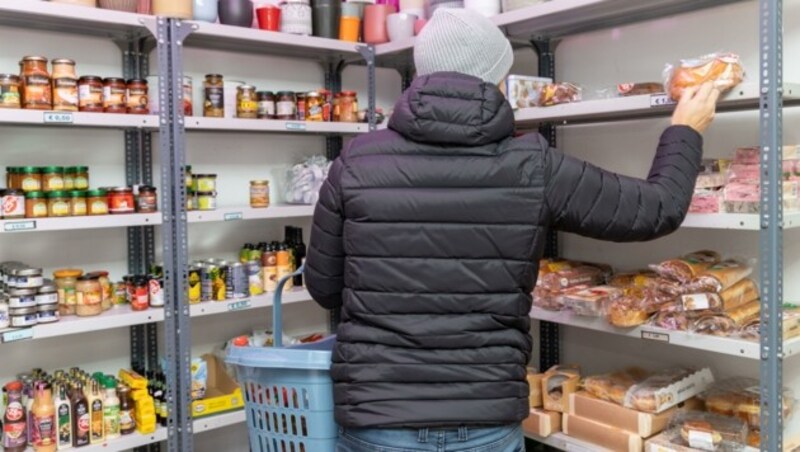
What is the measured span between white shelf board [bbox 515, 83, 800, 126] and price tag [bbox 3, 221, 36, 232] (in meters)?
1.72

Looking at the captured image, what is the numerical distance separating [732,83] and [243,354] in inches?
58.8

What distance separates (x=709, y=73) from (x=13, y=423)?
2469 millimetres

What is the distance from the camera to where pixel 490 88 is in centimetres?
157

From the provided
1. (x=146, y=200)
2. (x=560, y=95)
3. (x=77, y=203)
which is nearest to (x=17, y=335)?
(x=77, y=203)

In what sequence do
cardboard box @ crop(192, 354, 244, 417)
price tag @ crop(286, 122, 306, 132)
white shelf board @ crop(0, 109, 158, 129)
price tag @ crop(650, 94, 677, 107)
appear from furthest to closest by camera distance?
price tag @ crop(286, 122, 306, 132) → cardboard box @ crop(192, 354, 244, 417) → white shelf board @ crop(0, 109, 158, 129) → price tag @ crop(650, 94, 677, 107)

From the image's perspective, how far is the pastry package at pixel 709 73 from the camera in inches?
79.7

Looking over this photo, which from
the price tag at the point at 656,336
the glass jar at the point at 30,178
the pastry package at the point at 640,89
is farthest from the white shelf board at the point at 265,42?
the price tag at the point at 656,336

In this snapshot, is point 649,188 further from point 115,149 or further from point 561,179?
point 115,149

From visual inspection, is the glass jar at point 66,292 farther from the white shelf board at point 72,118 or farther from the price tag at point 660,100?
the price tag at point 660,100

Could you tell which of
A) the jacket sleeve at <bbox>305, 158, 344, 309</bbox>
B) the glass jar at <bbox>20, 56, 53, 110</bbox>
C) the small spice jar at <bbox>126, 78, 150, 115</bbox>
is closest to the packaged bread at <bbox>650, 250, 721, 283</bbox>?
the jacket sleeve at <bbox>305, 158, 344, 309</bbox>

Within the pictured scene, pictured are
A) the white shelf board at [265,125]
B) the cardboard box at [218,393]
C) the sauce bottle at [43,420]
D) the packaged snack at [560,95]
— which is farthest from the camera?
the cardboard box at [218,393]

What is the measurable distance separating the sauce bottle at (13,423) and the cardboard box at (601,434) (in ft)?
6.16

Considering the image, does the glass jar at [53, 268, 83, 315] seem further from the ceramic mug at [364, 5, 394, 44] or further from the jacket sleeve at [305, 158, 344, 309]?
the ceramic mug at [364, 5, 394, 44]

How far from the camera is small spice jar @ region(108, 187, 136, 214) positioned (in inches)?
107
